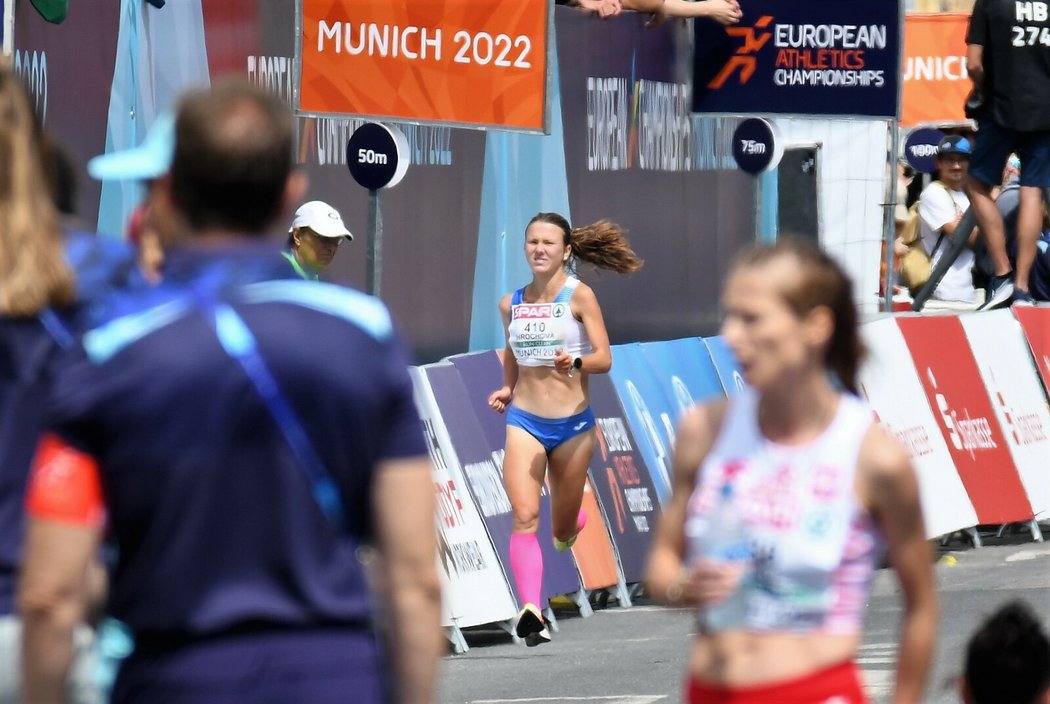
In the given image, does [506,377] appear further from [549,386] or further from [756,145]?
[756,145]

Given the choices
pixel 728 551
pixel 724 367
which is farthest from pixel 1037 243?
pixel 728 551

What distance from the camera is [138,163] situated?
11.0 ft

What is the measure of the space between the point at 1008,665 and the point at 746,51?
11.6 metres

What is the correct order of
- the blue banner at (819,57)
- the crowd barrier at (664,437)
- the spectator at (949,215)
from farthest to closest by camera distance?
the spectator at (949,215), the blue banner at (819,57), the crowd barrier at (664,437)

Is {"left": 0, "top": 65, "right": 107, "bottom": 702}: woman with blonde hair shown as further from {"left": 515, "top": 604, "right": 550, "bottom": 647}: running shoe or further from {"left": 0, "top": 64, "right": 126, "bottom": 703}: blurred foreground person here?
{"left": 515, "top": 604, "right": 550, "bottom": 647}: running shoe

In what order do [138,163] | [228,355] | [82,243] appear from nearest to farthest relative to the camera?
[228,355]
[138,163]
[82,243]

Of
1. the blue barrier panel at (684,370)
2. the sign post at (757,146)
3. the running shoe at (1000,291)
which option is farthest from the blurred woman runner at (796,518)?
the running shoe at (1000,291)

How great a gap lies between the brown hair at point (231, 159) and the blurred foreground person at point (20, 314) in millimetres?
587

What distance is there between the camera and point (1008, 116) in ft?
52.2

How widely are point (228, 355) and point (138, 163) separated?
453 mm

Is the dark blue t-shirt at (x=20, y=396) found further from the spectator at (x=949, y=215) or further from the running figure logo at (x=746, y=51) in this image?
the spectator at (x=949, y=215)

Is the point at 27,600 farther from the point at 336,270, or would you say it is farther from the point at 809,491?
the point at 336,270

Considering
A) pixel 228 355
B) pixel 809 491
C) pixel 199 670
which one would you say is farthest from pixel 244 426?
pixel 809 491

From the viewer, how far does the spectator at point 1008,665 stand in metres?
4.10
